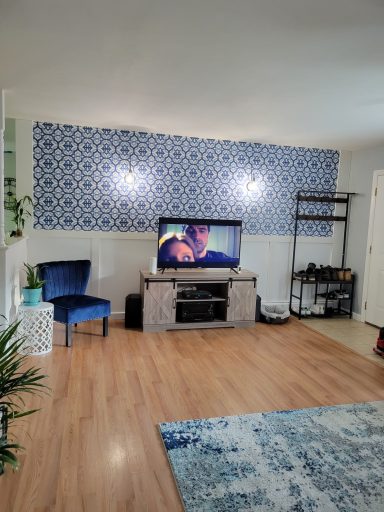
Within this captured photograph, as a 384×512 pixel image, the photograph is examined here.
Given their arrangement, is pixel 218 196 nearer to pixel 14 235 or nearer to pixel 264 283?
pixel 264 283

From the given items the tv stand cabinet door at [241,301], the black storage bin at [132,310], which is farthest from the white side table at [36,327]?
the tv stand cabinet door at [241,301]

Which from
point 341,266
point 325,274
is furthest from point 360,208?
point 325,274

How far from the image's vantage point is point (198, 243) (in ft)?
16.1

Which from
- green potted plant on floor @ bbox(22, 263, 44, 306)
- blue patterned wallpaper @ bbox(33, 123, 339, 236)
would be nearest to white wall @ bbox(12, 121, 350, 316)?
blue patterned wallpaper @ bbox(33, 123, 339, 236)

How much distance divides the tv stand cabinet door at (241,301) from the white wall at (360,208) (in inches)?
67.6

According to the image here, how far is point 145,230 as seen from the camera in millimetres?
5031

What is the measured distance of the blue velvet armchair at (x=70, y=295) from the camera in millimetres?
3949

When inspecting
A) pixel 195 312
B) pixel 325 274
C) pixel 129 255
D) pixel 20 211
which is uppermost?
pixel 20 211

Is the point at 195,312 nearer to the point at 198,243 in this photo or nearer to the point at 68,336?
the point at 198,243

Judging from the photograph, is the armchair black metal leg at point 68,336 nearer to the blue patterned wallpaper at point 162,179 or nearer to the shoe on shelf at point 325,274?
the blue patterned wallpaper at point 162,179

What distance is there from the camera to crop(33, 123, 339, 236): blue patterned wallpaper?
4680mm

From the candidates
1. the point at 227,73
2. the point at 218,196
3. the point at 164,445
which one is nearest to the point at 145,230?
the point at 218,196

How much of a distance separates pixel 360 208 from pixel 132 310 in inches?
138

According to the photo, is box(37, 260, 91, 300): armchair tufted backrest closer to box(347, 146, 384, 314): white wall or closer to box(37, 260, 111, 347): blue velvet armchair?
box(37, 260, 111, 347): blue velvet armchair
